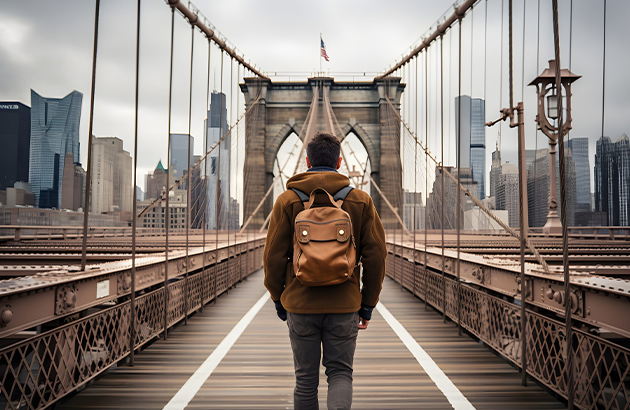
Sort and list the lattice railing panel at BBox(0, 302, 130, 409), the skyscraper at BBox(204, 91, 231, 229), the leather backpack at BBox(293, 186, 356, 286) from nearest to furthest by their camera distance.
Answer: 1. the leather backpack at BBox(293, 186, 356, 286)
2. the lattice railing panel at BBox(0, 302, 130, 409)
3. the skyscraper at BBox(204, 91, 231, 229)

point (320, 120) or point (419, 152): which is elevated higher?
point (320, 120)

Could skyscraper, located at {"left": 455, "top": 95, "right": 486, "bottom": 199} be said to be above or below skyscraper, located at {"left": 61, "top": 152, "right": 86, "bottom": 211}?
above

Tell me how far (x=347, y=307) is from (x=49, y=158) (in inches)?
117

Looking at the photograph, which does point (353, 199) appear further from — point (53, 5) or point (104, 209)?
point (104, 209)

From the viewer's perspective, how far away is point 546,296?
8.89ft

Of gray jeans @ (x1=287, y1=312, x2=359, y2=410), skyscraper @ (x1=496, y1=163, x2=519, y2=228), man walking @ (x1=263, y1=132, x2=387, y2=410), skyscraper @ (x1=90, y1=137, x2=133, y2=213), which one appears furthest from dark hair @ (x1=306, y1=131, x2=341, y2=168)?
skyscraper @ (x1=496, y1=163, x2=519, y2=228)

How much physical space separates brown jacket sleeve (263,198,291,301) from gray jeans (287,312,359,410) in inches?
6.1

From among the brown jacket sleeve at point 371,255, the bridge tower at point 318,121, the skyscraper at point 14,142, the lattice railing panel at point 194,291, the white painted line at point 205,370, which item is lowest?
the white painted line at point 205,370

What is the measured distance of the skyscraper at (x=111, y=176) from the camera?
12.8ft

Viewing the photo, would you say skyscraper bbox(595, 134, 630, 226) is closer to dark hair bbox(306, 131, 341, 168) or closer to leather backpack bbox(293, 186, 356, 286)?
dark hair bbox(306, 131, 341, 168)

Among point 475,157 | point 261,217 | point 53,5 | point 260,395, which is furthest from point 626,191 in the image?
point 261,217

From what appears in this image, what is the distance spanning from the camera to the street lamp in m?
8.02

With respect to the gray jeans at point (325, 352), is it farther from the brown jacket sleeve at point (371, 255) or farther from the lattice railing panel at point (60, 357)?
the lattice railing panel at point (60, 357)

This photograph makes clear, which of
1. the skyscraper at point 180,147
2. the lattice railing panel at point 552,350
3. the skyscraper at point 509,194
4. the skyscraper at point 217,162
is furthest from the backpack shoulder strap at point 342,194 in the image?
the skyscraper at point 217,162
